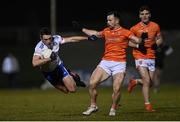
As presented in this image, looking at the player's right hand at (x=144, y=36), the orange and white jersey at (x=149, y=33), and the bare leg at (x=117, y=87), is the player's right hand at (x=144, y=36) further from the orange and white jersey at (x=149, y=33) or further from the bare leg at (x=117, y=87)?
the bare leg at (x=117, y=87)

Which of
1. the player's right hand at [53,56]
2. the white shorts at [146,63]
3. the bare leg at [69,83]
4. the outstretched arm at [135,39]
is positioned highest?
the outstretched arm at [135,39]

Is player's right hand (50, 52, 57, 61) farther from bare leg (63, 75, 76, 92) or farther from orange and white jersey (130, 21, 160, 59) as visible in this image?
orange and white jersey (130, 21, 160, 59)

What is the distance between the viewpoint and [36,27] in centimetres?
5853

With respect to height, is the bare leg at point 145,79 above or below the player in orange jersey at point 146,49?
below

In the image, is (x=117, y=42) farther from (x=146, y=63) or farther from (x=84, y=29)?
(x=146, y=63)

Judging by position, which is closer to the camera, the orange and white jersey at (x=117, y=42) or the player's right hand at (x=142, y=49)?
the orange and white jersey at (x=117, y=42)

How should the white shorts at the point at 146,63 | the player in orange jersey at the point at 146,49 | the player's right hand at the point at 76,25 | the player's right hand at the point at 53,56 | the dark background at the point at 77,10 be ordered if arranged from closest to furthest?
the player's right hand at the point at 53,56 < the player's right hand at the point at 76,25 < the player in orange jersey at the point at 146,49 < the white shorts at the point at 146,63 < the dark background at the point at 77,10

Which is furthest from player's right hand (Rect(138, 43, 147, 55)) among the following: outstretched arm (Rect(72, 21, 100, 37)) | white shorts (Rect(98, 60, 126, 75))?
outstretched arm (Rect(72, 21, 100, 37))

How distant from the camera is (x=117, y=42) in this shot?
58.9 ft

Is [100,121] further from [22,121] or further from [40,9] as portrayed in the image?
[40,9]

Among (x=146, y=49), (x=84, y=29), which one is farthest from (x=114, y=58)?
(x=146, y=49)

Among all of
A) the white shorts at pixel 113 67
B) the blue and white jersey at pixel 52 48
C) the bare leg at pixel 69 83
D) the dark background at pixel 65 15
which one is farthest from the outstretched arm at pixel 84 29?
the dark background at pixel 65 15

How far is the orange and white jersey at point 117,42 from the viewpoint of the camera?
58.7 ft

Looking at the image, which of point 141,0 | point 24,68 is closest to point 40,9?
point 141,0
